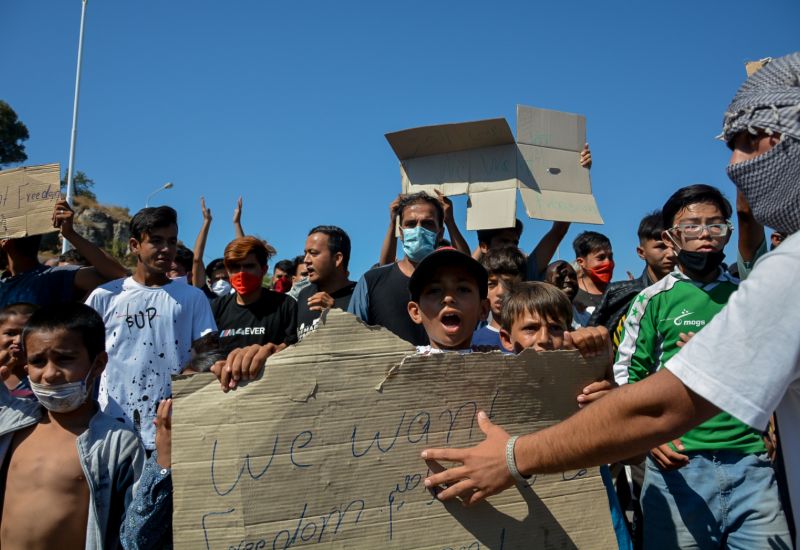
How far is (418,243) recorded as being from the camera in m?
3.86

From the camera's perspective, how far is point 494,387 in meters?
1.77

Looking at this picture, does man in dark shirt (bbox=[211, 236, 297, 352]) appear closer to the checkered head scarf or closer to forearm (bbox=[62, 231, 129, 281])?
forearm (bbox=[62, 231, 129, 281])

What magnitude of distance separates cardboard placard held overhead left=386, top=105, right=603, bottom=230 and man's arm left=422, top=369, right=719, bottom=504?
2.85 metres

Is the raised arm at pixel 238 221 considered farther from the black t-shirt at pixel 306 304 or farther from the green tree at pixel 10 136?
the green tree at pixel 10 136

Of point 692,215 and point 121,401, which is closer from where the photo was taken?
point 692,215

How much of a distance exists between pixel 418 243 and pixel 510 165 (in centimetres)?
115

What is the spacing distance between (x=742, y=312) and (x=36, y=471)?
97.4 inches

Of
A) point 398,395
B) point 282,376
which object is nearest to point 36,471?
point 282,376

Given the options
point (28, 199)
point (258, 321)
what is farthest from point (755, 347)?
point (28, 199)

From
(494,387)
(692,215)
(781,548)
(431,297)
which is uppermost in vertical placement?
(692,215)

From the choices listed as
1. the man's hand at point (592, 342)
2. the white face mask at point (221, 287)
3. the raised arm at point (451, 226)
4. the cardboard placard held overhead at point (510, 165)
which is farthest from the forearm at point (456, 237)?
the white face mask at point (221, 287)

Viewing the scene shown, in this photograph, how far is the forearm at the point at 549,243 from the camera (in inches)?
183

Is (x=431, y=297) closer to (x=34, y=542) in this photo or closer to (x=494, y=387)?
(x=494, y=387)

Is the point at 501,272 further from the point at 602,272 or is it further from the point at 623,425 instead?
the point at 623,425
